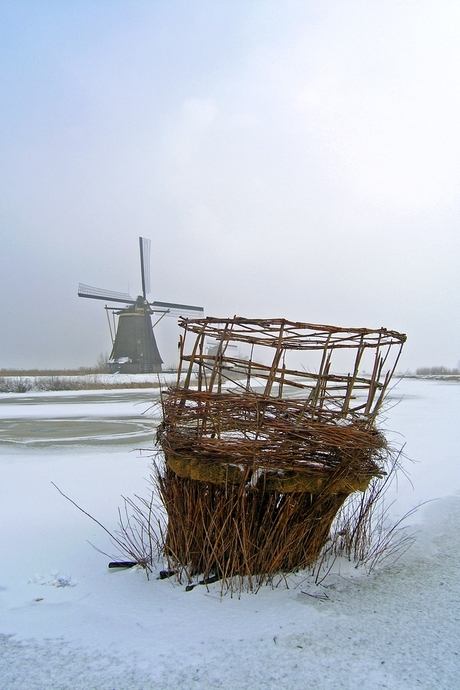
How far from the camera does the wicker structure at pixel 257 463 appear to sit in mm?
3385

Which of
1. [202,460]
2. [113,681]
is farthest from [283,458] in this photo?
[113,681]

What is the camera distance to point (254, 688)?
2.71 m

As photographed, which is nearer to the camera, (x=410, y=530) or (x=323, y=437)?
(x=323, y=437)

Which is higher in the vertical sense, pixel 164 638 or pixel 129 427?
pixel 164 638

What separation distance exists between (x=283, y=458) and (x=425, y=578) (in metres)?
2.08

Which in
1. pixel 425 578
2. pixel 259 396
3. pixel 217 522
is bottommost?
pixel 425 578

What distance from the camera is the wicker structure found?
11.1 feet

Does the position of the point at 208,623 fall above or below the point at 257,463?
below

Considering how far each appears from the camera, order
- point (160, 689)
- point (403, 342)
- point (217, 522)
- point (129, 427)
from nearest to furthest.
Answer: point (160, 689) → point (217, 522) → point (403, 342) → point (129, 427)

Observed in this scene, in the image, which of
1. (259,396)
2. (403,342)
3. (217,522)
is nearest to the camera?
(259,396)

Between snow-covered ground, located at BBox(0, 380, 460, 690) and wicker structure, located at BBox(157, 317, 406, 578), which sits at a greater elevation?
wicker structure, located at BBox(157, 317, 406, 578)

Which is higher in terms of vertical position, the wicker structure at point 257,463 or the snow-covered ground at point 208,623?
the wicker structure at point 257,463

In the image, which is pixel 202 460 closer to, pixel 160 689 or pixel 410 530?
pixel 160 689

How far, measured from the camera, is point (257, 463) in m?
3.37
